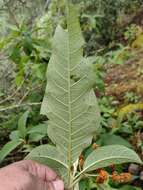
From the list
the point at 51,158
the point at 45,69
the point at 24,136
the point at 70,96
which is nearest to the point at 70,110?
the point at 70,96

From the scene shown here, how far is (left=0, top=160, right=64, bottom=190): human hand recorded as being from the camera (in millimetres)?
860

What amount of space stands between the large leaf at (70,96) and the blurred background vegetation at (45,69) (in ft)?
1.79

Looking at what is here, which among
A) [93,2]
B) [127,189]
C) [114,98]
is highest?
[93,2]

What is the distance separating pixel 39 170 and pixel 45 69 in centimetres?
150

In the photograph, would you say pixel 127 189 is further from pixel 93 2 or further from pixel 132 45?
pixel 93 2

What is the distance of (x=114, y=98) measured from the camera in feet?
14.7

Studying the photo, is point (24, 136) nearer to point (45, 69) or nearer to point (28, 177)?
point (45, 69)

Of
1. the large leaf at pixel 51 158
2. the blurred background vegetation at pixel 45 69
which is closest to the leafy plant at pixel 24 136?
the blurred background vegetation at pixel 45 69

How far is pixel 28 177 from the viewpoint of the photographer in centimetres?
91

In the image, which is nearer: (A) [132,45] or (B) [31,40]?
(B) [31,40]

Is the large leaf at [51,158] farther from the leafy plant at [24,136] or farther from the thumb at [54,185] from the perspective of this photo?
the leafy plant at [24,136]

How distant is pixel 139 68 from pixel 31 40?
2.84 m

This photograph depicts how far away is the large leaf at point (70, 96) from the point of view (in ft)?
2.86

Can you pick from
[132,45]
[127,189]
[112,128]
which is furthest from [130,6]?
[127,189]
